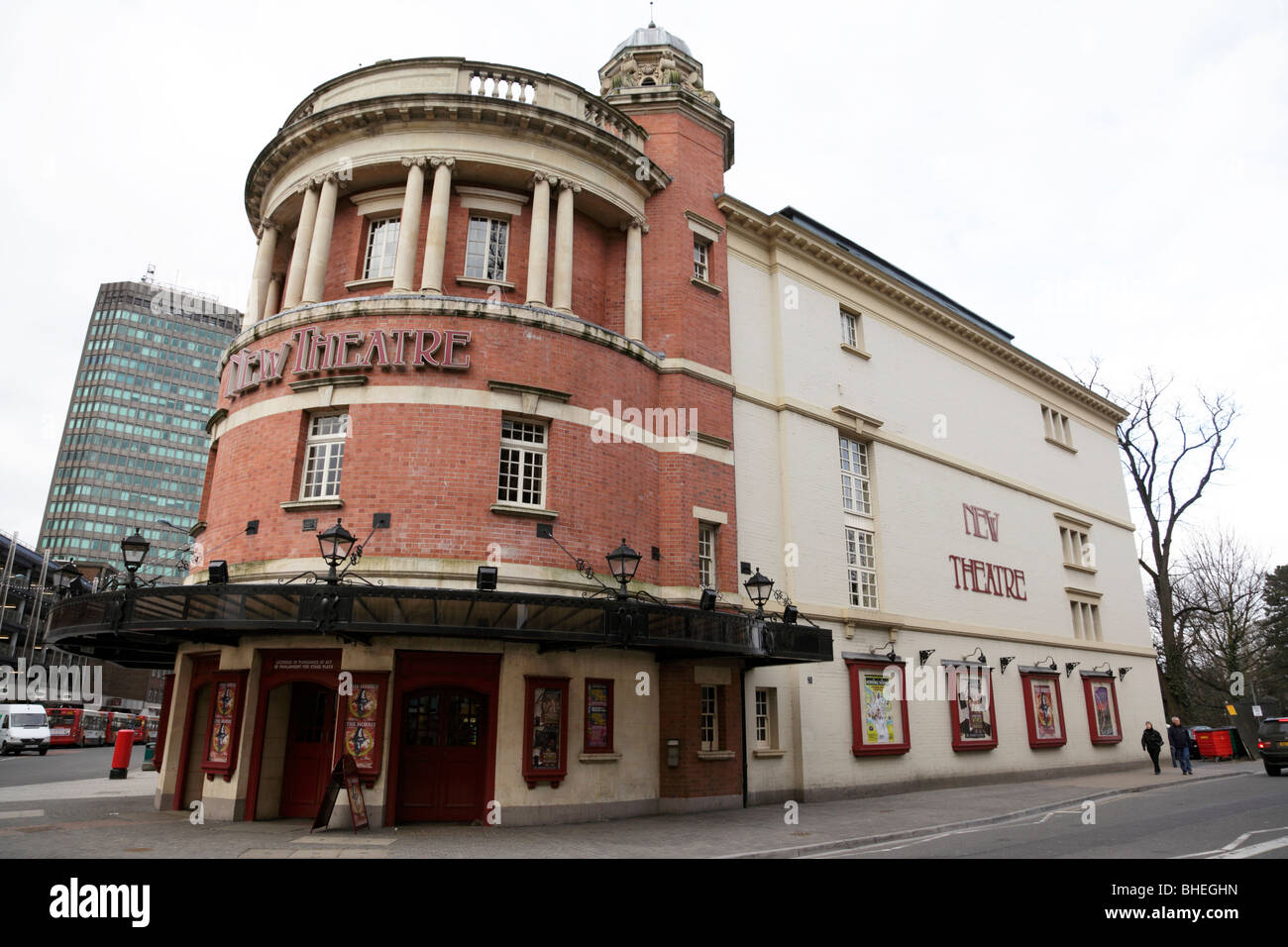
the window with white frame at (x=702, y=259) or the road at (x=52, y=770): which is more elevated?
the window with white frame at (x=702, y=259)

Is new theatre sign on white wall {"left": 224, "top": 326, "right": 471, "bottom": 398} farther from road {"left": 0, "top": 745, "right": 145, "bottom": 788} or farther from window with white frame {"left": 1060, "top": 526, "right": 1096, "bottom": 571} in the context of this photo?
window with white frame {"left": 1060, "top": 526, "right": 1096, "bottom": 571}

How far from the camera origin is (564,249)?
1870cm

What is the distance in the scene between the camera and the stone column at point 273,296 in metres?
21.1

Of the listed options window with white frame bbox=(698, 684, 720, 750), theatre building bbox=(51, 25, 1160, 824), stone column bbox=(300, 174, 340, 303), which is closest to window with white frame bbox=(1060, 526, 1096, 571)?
theatre building bbox=(51, 25, 1160, 824)

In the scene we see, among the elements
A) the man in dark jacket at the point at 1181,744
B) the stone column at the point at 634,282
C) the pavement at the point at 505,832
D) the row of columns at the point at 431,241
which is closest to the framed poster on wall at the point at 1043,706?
the man in dark jacket at the point at 1181,744

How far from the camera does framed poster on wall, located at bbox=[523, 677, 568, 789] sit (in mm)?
15156

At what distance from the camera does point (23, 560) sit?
244 feet

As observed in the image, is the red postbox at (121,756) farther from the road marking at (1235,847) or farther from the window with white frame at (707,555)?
the road marking at (1235,847)

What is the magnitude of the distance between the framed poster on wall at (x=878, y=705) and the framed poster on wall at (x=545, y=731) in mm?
9237

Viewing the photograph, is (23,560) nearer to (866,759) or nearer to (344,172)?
(344,172)

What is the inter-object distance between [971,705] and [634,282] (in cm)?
1706

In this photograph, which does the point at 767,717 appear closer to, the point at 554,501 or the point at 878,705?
the point at 878,705
